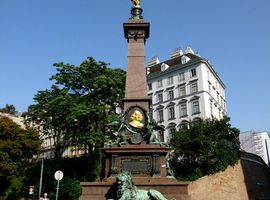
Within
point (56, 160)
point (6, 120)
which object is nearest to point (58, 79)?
point (56, 160)

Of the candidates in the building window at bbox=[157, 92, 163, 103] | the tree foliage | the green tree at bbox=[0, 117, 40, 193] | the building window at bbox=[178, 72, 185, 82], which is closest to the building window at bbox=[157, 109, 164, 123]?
the building window at bbox=[157, 92, 163, 103]

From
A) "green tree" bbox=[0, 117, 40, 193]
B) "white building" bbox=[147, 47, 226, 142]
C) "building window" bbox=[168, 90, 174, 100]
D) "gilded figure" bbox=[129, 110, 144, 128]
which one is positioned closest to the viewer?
"gilded figure" bbox=[129, 110, 144, 128]

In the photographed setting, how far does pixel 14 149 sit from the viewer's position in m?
36.2

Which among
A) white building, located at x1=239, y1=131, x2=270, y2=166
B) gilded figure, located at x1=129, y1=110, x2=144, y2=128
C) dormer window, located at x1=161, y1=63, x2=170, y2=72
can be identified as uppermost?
dormer window, located at x1=161, y1=63, x2=170, y2=72

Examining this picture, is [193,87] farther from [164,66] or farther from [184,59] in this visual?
[164,66]

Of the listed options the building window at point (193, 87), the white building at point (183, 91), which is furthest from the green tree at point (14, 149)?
the building window at point (193, 87)

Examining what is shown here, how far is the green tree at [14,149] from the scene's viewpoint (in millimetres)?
34784

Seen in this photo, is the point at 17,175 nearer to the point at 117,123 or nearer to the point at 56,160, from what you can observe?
the point at 56,160

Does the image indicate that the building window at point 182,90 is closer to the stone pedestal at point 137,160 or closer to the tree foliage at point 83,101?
the tree foliage at point 83,101

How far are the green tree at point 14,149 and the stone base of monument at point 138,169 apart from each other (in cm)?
2458

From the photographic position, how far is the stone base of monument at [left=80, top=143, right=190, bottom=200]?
11.8 metres

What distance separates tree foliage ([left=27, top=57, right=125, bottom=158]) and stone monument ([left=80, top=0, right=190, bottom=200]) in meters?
11.4

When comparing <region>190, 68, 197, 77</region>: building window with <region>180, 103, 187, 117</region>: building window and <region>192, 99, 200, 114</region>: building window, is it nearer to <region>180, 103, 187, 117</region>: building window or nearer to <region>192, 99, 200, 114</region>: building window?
<region>192, 99, 200, 114</region>: building window

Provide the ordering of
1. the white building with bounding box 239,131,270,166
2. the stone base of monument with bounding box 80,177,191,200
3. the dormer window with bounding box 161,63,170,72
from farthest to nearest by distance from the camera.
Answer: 1. the white building with bounding box 239,131,270,166
2. the dormer window with bounding box 161,63,170,72
3. the stone base of monument with bounding box 80,177,191,200
